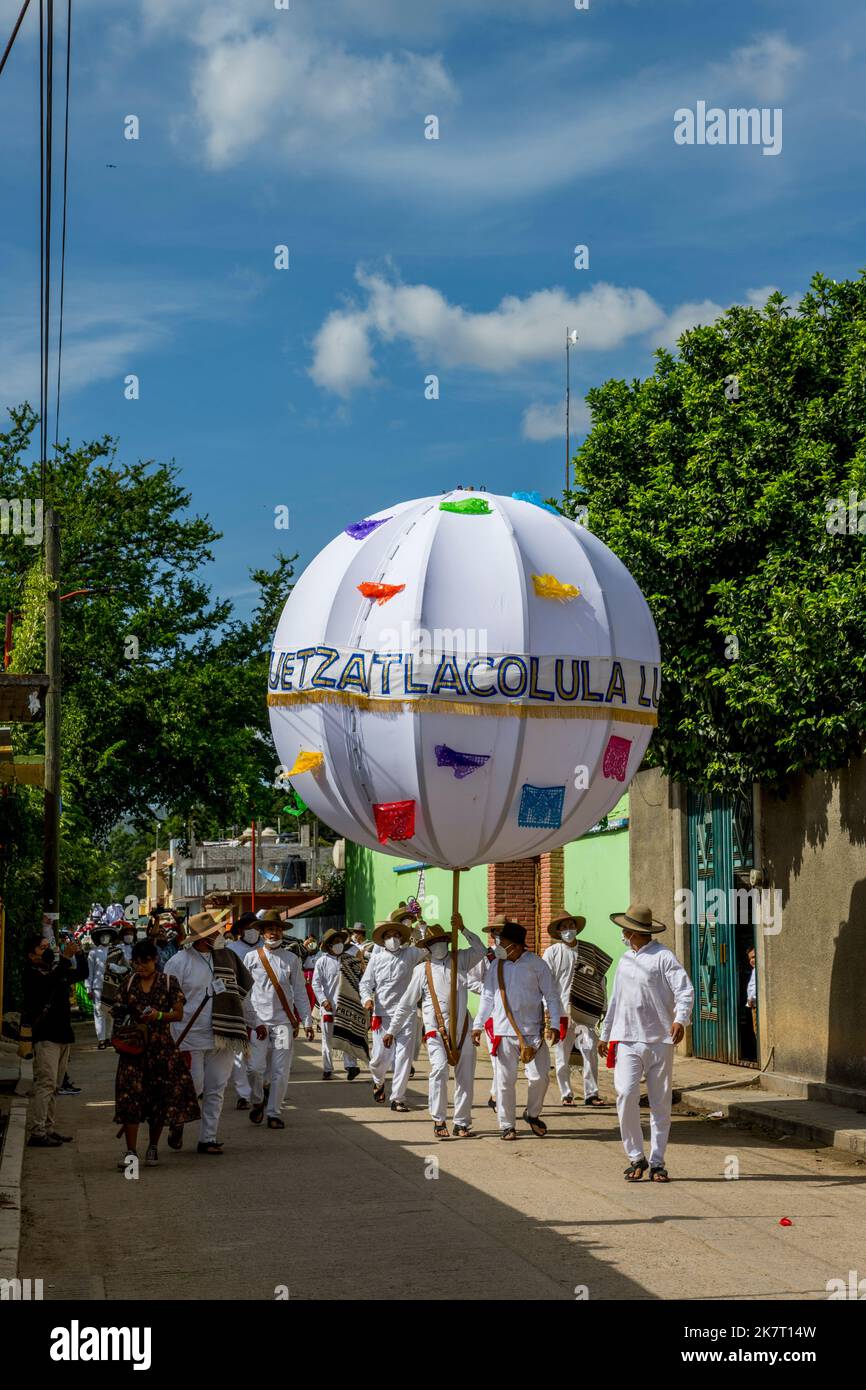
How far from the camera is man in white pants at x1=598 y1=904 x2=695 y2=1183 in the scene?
11.6 metres

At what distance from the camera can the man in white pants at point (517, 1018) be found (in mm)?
13789

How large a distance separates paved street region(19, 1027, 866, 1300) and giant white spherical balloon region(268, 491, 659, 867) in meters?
2.50

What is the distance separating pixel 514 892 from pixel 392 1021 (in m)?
11.0

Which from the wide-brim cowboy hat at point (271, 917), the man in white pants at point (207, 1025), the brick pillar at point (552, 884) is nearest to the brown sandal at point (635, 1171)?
the man in white pants at point (207, 1025)

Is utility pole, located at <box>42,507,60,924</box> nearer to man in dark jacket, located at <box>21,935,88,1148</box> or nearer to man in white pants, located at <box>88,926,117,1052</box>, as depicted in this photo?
man in white pants, located at <box>88,926,117,1052</box>

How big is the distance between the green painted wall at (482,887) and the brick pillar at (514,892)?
1.85 ft

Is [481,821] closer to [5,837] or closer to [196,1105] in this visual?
[196,1105]

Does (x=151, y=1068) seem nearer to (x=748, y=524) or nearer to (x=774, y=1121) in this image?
(x=774, y=1121)

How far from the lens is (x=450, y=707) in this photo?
36.2ft

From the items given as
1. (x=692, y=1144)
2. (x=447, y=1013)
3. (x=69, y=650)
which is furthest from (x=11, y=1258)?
→ (x=69, y=650)

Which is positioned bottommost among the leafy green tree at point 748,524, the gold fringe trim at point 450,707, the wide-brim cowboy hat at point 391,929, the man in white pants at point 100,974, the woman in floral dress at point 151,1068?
the man in white pants at point 100,974

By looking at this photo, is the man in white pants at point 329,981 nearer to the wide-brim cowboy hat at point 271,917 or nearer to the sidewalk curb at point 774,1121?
the wide-brim cowboy hat at point 271,917

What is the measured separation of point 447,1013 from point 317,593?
441cm

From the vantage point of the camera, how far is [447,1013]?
14273 mm
